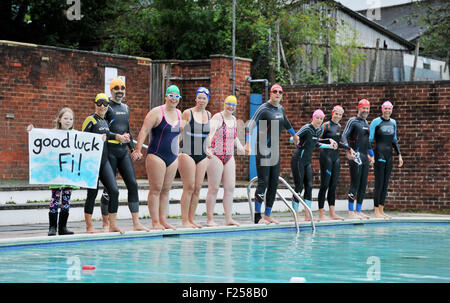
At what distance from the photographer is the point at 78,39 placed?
2284 centimetres

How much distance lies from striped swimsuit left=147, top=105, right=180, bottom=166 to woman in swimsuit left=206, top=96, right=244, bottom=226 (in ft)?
2.66

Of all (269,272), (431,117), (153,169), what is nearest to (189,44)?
(431,117)

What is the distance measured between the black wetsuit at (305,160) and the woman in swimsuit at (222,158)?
1472 millimetres

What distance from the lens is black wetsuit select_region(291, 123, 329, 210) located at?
41.5 feet

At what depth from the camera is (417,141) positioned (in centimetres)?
1655

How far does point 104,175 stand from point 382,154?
604 centimetres

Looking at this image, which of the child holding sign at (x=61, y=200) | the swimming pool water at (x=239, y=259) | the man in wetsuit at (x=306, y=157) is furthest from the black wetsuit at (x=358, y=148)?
the child holding sign at (x=61, y=200)

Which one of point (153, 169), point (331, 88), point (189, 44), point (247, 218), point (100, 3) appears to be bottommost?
point (247, 218)

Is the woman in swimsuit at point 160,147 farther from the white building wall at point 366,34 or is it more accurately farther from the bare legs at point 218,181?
the white building wall at point 366,34

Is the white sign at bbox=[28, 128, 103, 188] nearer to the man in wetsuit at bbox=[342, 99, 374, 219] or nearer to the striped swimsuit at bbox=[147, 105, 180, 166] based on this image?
the striped swimsuit at bbox=[147, 105, 180, 166]

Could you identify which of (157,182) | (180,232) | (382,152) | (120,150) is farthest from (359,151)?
(120,150)

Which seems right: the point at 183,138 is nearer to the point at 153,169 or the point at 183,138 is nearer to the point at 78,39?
the point at 153,169

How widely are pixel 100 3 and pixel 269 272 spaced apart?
17.6 meters
